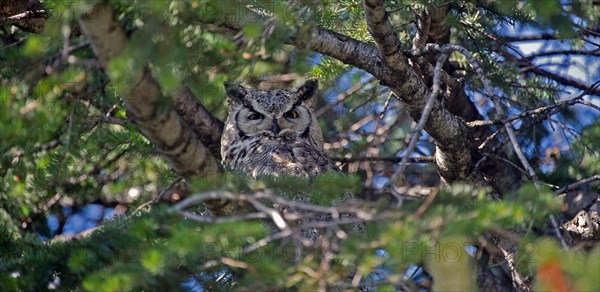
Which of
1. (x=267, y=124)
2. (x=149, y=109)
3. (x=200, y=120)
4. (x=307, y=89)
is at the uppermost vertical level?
(x=149, y=109)

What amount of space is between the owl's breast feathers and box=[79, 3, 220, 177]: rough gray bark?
3.44 ft

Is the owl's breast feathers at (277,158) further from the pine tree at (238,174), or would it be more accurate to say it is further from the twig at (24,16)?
the twig at (24,16)

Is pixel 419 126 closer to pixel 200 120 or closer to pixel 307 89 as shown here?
pixel 307 89

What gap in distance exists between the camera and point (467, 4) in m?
3.01

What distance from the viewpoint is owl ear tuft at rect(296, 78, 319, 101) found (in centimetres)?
380

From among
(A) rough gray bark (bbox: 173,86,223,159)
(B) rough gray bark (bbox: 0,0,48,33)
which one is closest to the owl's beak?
(A) rough gray bark (bbox: 173,86,223,159)

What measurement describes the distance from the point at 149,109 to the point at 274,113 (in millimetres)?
1888

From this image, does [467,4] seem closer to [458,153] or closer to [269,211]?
[458,153]

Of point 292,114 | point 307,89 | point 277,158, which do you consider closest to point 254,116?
point 292,114

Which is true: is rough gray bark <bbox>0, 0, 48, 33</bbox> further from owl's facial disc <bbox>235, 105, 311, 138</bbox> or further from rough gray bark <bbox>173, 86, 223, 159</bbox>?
owl's facial disc <bbox>235, 105, 311, 138</bbox>

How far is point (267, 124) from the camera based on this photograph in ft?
12.3

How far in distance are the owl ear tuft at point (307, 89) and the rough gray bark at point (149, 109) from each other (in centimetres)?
179

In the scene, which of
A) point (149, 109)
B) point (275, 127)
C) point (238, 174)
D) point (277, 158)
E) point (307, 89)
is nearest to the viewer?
point (149, 109)

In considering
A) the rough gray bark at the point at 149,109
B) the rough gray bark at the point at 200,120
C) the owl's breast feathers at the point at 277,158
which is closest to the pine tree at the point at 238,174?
the rough gray bark at the point at 149,109
